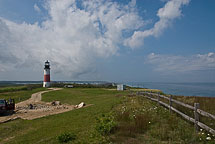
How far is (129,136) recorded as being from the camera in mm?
6105

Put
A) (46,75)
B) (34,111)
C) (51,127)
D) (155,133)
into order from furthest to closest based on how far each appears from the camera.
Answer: (46,75)
(34,111)
(51,127)
(155,133)

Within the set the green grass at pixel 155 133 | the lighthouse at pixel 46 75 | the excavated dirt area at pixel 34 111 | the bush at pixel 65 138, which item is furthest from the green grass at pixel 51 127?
the lighthouse at pixel 46 75

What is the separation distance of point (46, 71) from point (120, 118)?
178ft

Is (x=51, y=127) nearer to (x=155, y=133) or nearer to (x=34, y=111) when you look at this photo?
(x=155, y=133)

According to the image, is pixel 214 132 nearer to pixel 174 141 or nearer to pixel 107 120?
pixel 174 141

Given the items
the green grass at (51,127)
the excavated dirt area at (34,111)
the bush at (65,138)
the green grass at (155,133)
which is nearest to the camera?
the green grass at (155,133)

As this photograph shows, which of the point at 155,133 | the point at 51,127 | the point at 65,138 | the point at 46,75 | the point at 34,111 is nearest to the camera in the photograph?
the point at 155,133

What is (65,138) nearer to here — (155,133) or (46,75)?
(155,133)

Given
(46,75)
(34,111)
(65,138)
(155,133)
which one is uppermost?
(46,75)

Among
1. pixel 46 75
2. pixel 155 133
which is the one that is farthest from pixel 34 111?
pixel 46 75

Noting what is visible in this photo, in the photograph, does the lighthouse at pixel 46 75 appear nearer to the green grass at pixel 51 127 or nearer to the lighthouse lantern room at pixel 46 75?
the lighthouse lantern room at pixel 46 75

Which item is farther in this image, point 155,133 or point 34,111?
point 34,111

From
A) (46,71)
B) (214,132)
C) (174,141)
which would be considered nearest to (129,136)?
(174,141)

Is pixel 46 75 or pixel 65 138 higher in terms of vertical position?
pixel 46 75
